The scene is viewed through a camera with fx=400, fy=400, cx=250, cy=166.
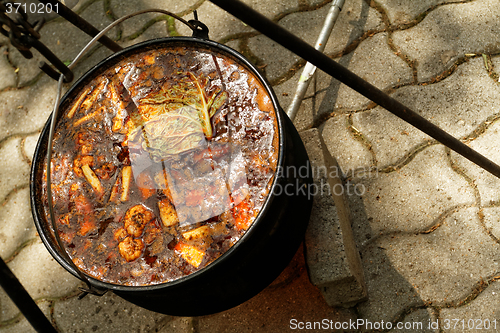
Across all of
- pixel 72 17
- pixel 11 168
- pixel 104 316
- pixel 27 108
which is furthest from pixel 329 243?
pixel 27 108

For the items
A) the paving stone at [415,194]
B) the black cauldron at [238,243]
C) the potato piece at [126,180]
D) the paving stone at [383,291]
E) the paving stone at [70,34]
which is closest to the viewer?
the black cauldron at [238,243]

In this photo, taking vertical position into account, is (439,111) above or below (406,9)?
below

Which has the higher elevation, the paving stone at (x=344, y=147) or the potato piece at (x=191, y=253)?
the potato piece at (x=191, y=253)

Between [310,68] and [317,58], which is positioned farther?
[310,68]

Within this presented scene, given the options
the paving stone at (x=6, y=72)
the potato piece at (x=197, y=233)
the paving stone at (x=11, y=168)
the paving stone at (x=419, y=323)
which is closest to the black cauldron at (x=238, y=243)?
the potato piece at (x=197, y=233)

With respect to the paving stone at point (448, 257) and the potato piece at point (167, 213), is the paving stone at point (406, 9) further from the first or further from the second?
the potato piece at point (167, 213)

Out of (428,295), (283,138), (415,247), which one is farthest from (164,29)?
(428,295)

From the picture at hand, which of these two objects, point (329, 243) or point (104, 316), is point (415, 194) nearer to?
point (329, 243)

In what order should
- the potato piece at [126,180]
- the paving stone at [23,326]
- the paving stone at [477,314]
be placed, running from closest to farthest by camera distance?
the potato piece at [126,180] < the paving stone at [477,314] < the paving stone at [23,326]

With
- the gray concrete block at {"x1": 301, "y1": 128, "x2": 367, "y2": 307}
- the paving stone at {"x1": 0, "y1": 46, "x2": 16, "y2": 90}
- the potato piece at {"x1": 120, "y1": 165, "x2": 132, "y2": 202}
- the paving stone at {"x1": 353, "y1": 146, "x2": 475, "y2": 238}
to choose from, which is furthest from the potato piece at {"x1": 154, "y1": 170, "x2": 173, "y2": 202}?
the paving stone at {"x1": 0, "y1": 46, "x2": 16, "y2": 90}
